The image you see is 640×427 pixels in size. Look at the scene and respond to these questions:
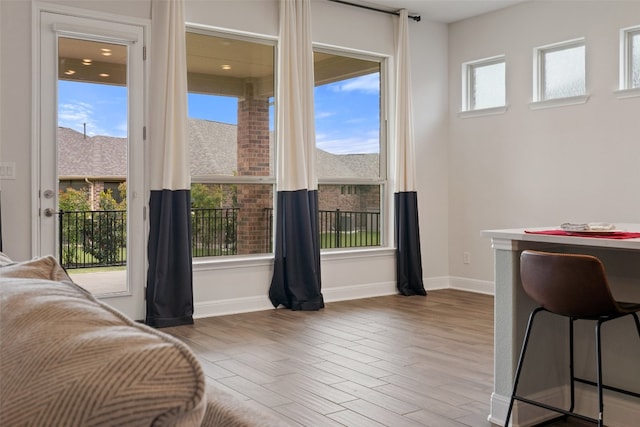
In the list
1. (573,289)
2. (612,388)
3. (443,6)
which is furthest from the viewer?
(443,6)

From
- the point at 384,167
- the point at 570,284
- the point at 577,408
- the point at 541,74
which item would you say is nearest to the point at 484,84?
the point at 541,74

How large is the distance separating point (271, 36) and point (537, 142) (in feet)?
9.37

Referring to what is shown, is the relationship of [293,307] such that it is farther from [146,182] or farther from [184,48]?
[184,48]

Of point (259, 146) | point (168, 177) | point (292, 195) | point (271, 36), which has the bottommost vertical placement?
point (292, 195)

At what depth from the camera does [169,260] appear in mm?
5078

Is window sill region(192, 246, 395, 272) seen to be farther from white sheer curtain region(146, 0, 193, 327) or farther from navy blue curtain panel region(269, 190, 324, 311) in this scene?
white sheer curtain region(146, 0, 193, 327)

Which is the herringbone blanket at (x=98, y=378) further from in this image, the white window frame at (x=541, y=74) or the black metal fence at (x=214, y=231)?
the white window frame at (x=541, y=74)

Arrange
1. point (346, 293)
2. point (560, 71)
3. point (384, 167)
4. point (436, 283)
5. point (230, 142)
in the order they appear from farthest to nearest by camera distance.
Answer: point (436, 283) → point (384, 167) → point (346, 293) → point (560, 71) → point (230, 142)

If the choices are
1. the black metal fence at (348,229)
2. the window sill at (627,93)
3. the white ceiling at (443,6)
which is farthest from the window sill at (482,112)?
the black metal fence at (348,229)

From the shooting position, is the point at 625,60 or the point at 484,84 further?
the point at 484,84

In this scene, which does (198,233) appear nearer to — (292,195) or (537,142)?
(292,195)

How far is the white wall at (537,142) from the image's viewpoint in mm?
5559

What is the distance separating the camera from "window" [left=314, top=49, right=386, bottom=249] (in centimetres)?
637

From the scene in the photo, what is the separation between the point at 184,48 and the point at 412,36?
2.81 m
